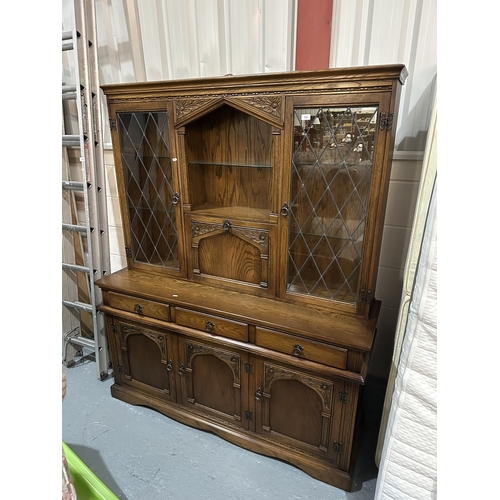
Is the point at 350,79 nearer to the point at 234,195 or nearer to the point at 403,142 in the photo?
the point at 403,142

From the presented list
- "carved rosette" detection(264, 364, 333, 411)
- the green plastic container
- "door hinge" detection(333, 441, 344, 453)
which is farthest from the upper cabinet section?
the green plastic container

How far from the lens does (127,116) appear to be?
180 cm

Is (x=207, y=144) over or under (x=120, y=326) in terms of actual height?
over

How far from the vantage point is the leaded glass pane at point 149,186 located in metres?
1.80

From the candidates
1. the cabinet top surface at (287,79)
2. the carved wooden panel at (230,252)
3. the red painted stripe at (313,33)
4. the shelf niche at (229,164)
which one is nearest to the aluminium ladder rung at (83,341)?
the carved wooden panel at (230,252)

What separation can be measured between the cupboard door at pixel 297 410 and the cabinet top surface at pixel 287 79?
1.24 m

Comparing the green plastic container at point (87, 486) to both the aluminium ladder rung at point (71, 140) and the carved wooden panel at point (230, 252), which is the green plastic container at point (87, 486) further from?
the aluminium ladder rung at point (71, 140)

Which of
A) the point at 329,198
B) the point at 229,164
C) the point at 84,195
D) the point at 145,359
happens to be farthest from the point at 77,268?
the point at 329,198

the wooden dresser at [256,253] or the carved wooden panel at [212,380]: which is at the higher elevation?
the wooden dresser at [256,253]

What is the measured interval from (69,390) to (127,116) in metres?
1.75

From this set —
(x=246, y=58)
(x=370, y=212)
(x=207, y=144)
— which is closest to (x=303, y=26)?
(x=246, y=58)

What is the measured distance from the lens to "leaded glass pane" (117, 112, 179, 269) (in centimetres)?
180

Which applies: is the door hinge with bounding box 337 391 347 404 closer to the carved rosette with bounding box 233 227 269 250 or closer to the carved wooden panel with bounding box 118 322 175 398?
the carved rosette with bounding box 233 227 269 250

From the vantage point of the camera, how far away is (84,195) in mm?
2018
